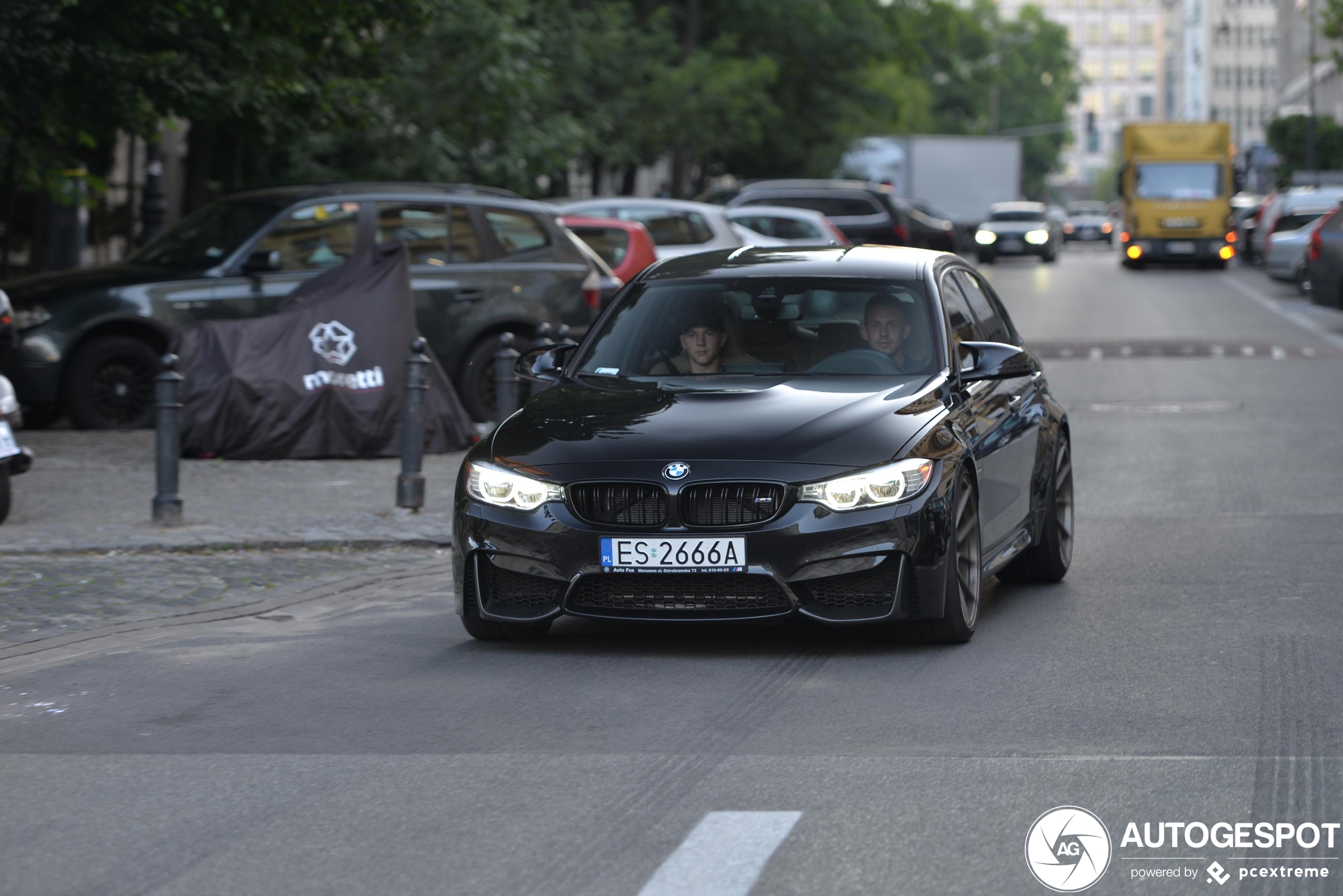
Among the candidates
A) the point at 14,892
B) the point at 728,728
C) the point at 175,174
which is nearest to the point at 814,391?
the point at 728,728

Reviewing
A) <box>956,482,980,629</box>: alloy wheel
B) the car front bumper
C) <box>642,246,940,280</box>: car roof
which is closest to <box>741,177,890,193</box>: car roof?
<box>642,246,940,280</box>: car roof

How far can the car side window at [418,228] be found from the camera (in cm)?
1525

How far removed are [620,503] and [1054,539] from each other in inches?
100

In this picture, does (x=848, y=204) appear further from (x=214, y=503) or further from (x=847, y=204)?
(x=214, y=503)

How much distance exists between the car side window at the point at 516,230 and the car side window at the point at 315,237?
106 centimetres

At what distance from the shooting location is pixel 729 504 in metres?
7.07

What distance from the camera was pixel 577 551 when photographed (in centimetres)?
714

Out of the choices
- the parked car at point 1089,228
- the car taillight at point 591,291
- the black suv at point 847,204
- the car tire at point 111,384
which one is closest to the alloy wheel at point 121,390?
the car tire at point 111,384

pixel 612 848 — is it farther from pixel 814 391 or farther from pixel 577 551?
pixel 814 391

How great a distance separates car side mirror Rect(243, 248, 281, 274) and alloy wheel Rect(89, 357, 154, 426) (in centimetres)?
109

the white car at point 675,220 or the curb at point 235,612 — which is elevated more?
the white car at point 675,220

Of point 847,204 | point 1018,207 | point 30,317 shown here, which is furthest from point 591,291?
point 1018,207

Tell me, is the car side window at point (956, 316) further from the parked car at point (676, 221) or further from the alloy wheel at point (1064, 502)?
the parked car at point (676, 221)

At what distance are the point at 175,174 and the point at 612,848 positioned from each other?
94.5 ft
